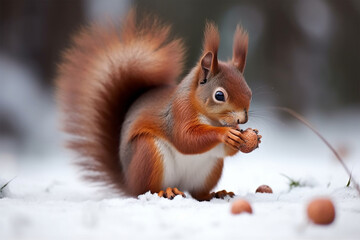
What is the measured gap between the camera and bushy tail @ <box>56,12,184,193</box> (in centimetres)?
135

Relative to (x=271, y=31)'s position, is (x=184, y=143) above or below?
below

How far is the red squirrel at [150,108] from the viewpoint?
1.11m

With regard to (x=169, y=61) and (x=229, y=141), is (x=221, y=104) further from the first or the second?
(x=169, y=61)

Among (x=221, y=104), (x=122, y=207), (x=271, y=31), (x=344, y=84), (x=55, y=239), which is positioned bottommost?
(x=55, y=239)

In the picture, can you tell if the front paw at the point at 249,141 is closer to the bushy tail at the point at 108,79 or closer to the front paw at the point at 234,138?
the front paw at the point at 234,138

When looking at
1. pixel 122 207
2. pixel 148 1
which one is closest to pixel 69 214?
pixel 122 207

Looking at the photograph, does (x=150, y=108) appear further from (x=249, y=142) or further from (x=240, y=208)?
(x=240, y=208)

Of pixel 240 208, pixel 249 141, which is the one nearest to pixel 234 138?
pixel 249 141

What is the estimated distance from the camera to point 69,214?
85 cm

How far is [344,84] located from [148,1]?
4.53ft

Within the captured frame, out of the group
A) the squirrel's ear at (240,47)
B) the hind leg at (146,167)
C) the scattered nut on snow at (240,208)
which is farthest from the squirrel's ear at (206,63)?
the scattered nut on snow at (240,208)

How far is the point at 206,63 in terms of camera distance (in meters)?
A: 1.16

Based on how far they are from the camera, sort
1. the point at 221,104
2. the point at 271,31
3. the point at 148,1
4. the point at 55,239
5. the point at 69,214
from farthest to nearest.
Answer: the point at 271,31, the point at 148,1, the point at 221,104, the point at 69,214, the point at 55,239

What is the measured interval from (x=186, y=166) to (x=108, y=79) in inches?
15.0
